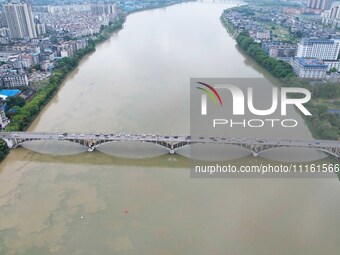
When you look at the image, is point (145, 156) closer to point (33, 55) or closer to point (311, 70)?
point (311, 70)

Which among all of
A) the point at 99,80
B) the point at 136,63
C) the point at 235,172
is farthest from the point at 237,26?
the point at 235,172

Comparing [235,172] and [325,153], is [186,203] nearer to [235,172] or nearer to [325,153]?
[235,172]

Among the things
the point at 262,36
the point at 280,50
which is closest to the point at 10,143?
the point at 280,50

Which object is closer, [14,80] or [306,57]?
[14,80]

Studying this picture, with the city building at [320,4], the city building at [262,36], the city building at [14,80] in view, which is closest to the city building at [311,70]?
the city building at [262,36]

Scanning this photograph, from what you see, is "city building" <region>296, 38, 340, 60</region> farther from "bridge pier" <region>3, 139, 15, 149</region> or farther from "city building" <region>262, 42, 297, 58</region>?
"bridge pier" <region>3, 139, 15, 149</region>

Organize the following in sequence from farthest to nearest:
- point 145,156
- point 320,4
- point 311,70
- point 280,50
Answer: point 320,4, point 280,50, point 311,70, point 145,156
